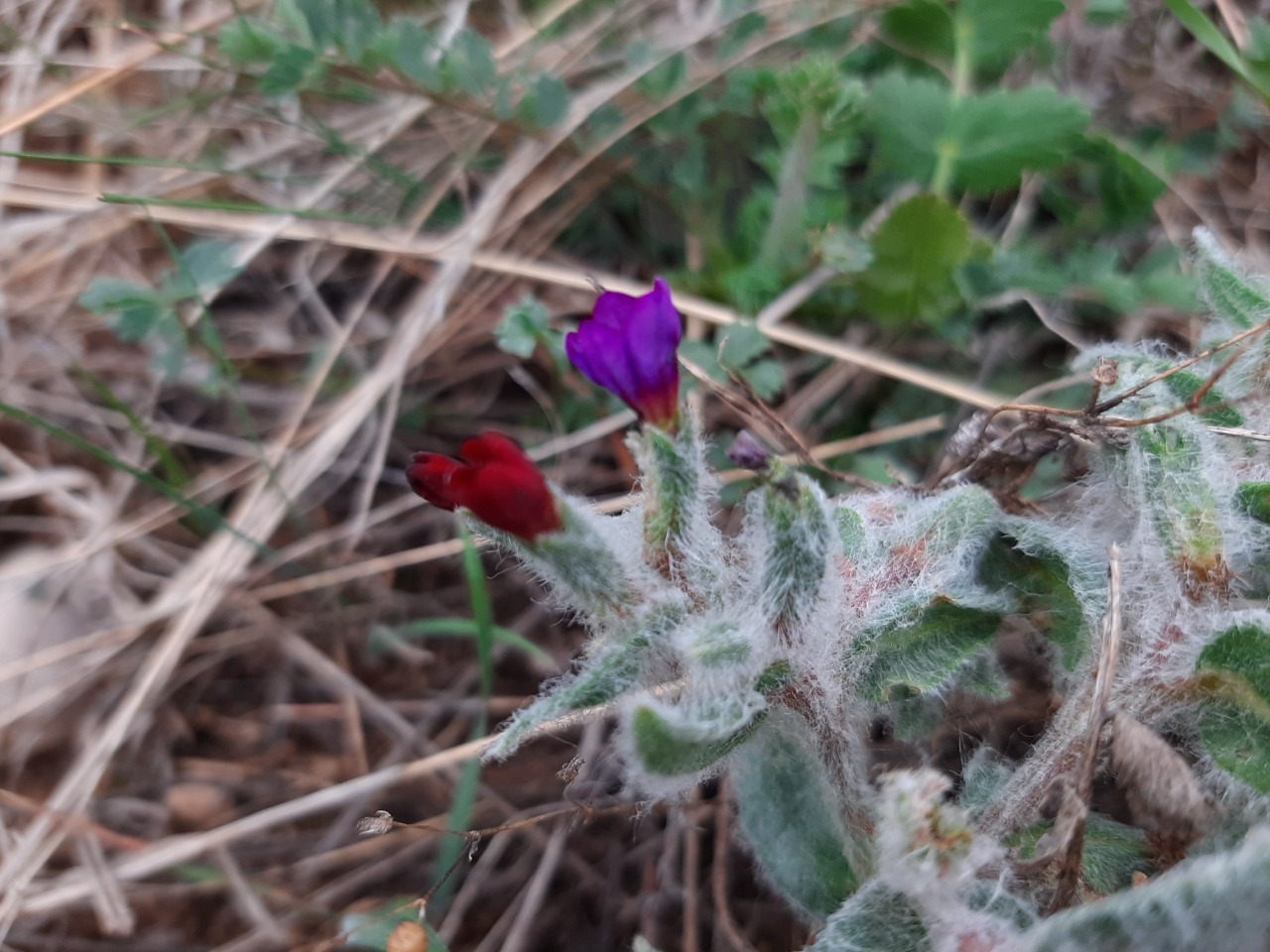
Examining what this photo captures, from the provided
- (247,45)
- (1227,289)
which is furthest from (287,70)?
(1227,289)

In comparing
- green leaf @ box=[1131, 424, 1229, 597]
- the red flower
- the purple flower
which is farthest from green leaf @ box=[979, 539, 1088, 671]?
the red flower

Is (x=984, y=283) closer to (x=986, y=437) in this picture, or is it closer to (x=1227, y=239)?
(x=986, y=437)

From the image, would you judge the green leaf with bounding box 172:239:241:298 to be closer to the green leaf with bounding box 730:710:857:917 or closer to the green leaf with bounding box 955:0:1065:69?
the green leaf with bounding box 730:710:857:917

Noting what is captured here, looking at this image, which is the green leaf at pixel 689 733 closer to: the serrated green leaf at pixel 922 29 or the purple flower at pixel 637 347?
the purple flower at pixel 637 347

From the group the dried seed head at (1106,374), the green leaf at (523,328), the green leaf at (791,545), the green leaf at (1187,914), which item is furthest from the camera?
the green leaf at (523,328)

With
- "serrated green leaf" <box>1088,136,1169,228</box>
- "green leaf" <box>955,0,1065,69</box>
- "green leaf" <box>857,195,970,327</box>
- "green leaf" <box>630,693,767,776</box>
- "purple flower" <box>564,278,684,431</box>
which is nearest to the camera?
"green leaf" <box>630,693,767,776</box>

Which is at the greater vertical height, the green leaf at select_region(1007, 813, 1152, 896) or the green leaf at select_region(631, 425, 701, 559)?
the green leaf at select_region(631, 425, 701, 559)

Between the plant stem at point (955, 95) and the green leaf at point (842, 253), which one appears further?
the plant stem at point (955, 95)

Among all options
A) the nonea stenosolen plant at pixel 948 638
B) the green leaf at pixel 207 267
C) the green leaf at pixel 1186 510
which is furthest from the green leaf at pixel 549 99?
the green leaf at pixel 1186 510

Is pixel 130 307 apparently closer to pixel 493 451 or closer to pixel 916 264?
pixel 493 451
